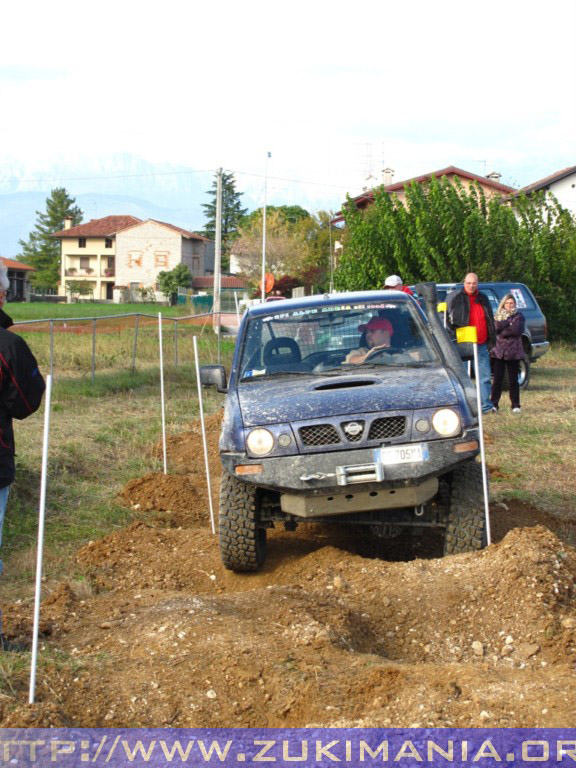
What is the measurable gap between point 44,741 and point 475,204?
1063 inches

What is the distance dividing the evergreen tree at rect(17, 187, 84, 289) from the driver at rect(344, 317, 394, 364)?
123 m

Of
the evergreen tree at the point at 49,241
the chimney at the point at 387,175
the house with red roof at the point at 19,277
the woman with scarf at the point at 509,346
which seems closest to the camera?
the woman with scarf at the point at 509,346

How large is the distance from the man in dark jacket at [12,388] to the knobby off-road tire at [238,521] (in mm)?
2145

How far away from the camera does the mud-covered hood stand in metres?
6.59

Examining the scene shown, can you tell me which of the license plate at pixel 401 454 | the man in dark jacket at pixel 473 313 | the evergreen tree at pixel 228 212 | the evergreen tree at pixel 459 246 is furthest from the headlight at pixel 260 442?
the evergreen tree at pixel 228 212

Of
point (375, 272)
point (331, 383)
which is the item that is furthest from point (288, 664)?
point (375, 272)

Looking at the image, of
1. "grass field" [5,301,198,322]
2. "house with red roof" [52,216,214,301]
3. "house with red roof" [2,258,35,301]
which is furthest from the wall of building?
"grass field" [5,301,198,322]

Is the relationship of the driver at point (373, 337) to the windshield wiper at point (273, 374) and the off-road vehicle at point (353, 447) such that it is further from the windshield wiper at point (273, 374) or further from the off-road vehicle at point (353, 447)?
the windshield wiper at point (273, 374)

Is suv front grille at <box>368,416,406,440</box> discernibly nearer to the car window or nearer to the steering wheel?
the steering wheel

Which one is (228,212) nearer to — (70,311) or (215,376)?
(70,311)

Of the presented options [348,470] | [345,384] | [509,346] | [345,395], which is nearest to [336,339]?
[345,384]

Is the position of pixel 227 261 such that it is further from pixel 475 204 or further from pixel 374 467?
pixel 374 467

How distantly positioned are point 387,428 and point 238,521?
1246mm

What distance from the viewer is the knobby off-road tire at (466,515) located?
6672mm
